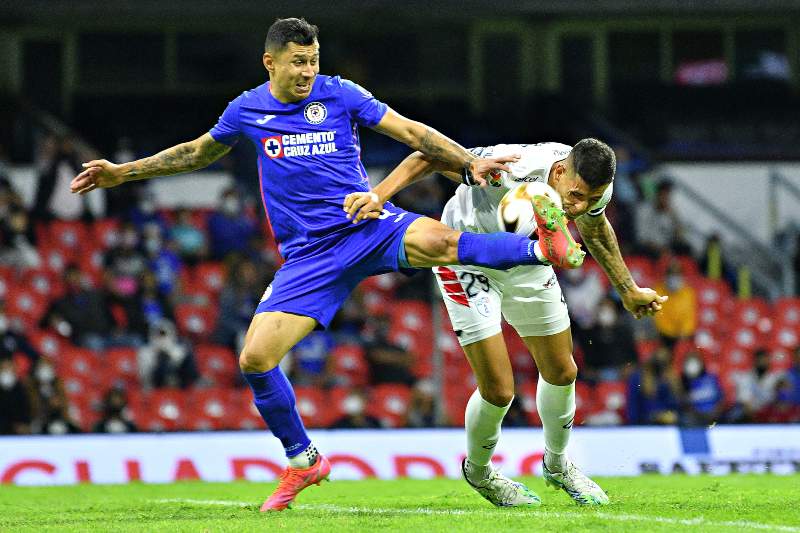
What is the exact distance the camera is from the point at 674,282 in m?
15.8

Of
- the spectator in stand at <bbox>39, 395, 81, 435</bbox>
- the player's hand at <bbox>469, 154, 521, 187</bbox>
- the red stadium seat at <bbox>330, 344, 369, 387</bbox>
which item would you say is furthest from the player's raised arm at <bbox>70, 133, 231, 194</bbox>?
the red stadium seat at <bbox>330, 344, 369, 387</bbox>

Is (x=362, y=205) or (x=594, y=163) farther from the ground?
(x=594, y=163)

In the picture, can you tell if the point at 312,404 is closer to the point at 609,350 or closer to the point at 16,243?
the point at 609,350

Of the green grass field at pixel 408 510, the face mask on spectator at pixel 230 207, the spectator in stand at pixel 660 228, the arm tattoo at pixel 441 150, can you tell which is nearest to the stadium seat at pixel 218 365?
Answer: the face mask on spectator at pixel 230 207

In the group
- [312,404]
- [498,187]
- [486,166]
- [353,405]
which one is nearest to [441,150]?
[486,166]

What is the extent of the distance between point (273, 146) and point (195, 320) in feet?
26.5

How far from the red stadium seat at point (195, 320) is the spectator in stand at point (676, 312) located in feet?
16.6

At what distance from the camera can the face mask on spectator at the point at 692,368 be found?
14398 mm

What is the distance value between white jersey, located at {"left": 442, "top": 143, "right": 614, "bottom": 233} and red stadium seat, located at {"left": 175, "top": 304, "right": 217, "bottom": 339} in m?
7.46

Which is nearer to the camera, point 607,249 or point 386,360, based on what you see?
point 607,249

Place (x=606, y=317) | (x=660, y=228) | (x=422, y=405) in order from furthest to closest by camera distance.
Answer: (x=660, y=228) < (x=606, y=317) < (x=422, y=405)

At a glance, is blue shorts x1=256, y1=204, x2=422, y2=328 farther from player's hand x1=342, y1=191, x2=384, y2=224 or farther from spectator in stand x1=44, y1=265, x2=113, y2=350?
spectator in stand x1=44, y1=265, x2=113, y2=350

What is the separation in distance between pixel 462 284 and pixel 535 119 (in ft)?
41.8

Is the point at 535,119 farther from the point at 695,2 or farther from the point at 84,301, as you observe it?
the point at 84,301
